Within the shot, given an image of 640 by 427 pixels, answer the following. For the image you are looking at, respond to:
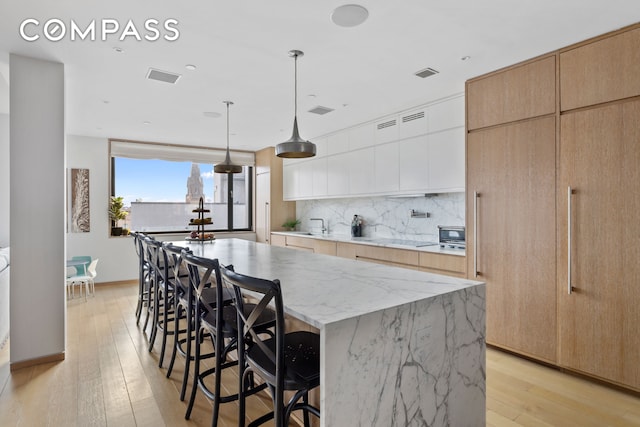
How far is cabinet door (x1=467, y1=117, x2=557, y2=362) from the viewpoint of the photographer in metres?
2.74

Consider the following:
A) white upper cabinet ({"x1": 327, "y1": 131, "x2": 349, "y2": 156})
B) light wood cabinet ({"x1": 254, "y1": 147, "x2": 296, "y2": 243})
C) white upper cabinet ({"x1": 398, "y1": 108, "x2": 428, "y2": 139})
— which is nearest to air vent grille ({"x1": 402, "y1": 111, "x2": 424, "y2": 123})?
white upper cabinet ({"x1": 398, "y1": 108, "x2": 428, "y2": 139})

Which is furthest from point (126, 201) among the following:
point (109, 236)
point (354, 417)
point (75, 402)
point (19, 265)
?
point (354, 417)

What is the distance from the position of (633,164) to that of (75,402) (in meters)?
4.04

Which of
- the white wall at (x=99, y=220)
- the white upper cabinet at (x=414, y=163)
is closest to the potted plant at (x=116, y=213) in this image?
the white wall at (x=99, y=220)

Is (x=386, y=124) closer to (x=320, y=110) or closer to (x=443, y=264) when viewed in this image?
(x=320, y=110)

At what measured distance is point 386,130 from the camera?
14.7 feet

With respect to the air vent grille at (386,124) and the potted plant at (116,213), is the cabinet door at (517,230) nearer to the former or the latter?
the air vent grille at (386,124)

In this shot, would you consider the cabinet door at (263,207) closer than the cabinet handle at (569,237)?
No

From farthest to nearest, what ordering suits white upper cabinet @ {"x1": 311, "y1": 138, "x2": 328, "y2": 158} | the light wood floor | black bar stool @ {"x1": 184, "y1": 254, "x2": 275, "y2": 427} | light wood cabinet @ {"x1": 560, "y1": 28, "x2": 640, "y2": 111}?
white upper cabinet @ {"x1": 311, "y1": 138, "x2": 328, "y2": 158} → light wood cabinet @ {"x1": 560, "y1": 28, "x2": 640, "y2": 111} → the light wood floor → black bar stool @ {"x1": 184, "y1": 254, "x2": 275, "y2": 427}

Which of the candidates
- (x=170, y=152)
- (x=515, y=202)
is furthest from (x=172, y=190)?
(x=515, y=202)

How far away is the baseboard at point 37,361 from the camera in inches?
107

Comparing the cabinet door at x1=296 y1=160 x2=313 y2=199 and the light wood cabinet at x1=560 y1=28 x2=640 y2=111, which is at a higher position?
the light wood cabinet at x1=560 y1=28 x2=640 y2=111

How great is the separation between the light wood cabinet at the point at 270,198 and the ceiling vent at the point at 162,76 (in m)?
3.36

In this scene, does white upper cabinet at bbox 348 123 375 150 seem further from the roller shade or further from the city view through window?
the city view through window
